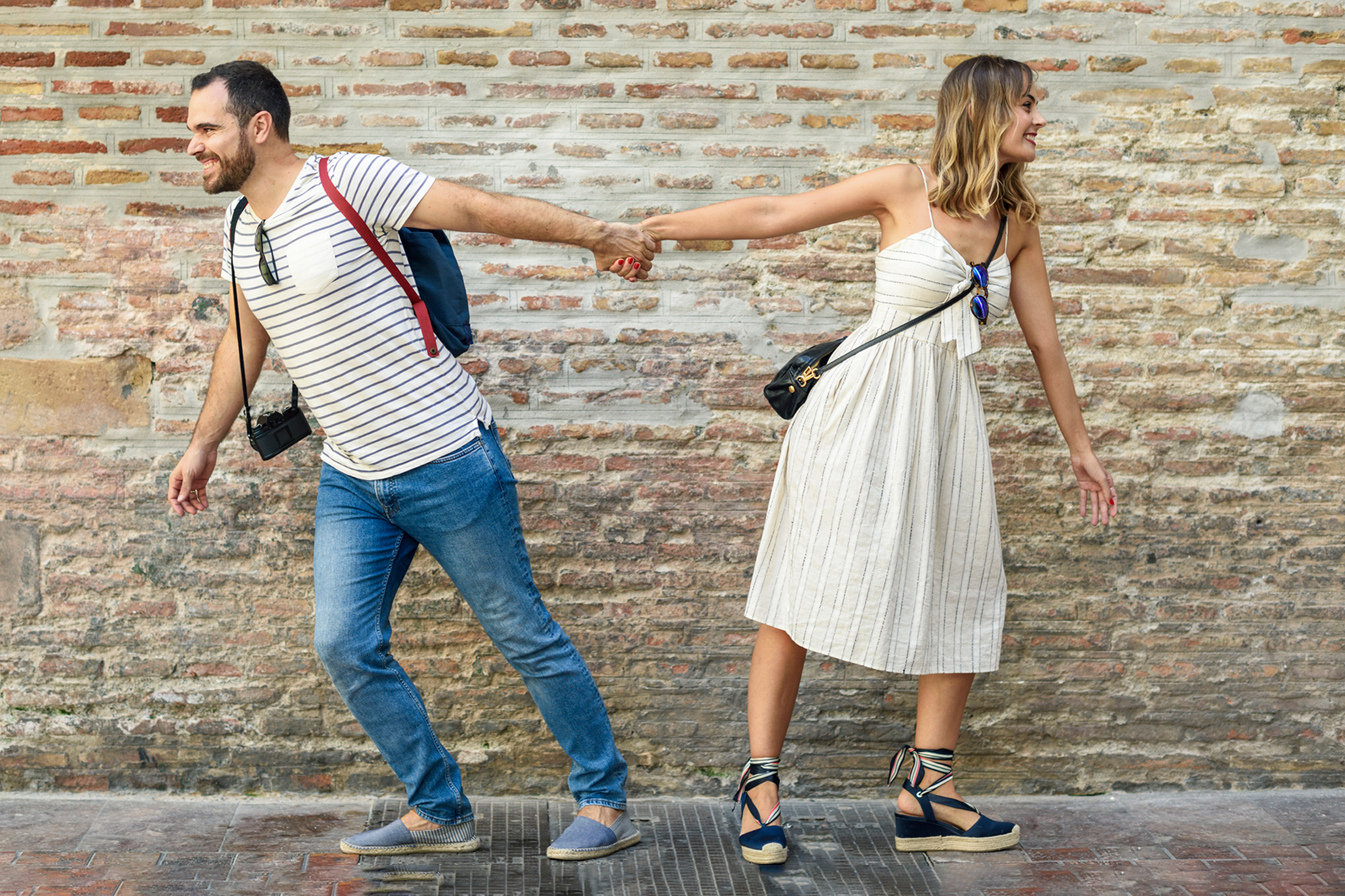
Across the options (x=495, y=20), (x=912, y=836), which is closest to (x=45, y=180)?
(x=495, y=20)

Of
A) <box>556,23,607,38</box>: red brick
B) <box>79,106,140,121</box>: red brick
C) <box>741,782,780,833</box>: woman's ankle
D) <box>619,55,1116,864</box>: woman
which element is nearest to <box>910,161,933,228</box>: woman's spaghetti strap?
<box>619,55,1116,864</box>: woman

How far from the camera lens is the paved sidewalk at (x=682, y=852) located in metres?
3.05

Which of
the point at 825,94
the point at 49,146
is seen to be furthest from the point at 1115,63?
the point at 49,146

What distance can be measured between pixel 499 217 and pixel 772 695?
59.1 inches

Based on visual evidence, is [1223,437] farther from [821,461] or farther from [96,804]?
[96,804]

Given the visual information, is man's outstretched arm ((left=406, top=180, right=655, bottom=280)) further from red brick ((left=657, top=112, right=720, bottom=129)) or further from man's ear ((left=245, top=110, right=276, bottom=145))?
red brick ((left=657, top=112, right=720, bottom=129))

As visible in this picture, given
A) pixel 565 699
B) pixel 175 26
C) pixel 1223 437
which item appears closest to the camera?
pixel 565 699

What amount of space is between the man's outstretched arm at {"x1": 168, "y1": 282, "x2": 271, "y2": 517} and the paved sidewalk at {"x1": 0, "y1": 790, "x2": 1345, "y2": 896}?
37.8 inches

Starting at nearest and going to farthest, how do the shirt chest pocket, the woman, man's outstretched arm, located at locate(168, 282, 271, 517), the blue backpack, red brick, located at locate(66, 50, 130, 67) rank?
the shirt chest pocket, the blue backpack, the woman, man's outstretched arm, located at locate(168, 282, 271, 517), red brick, located at locate(66, 50, 130, 67)

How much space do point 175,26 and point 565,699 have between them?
7.60 feet

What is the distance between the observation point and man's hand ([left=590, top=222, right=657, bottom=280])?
3031mm

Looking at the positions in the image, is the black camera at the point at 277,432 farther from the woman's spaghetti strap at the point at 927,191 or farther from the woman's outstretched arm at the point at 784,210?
the woman's spaghetti strap at the point at 927,191

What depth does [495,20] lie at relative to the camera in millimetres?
3576

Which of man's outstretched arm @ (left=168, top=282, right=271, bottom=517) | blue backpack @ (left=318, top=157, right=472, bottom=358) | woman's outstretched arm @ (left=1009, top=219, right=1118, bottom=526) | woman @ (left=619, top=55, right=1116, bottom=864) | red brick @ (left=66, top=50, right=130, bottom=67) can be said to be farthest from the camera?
red brick @ (left=66, top=50, right=130, bottom=67)
